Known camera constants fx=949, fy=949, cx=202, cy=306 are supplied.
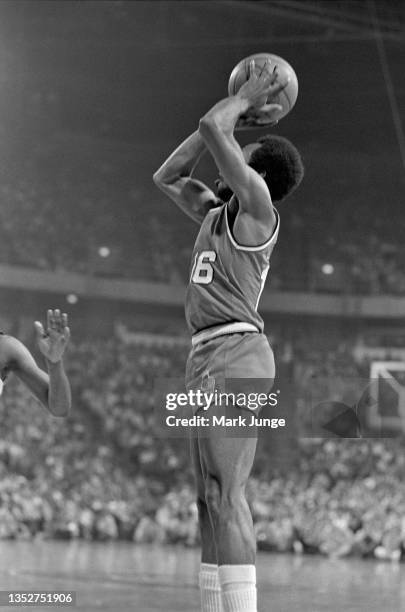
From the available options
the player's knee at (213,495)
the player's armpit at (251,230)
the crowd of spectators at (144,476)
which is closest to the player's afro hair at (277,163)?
the player's armpit at (251,230)

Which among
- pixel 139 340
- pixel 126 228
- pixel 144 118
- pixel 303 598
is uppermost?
pixel 144 118

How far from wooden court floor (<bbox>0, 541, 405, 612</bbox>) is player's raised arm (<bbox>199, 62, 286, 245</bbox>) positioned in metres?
2.63

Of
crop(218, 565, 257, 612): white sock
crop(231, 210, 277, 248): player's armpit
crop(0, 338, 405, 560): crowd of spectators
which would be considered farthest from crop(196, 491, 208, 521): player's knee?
crop(0, 338, 405, 560): crowd of spectators

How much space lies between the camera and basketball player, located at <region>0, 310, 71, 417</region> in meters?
3.51

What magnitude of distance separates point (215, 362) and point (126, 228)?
711 inches

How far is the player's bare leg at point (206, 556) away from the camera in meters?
3.43

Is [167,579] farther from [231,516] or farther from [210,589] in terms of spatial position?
[231,516]

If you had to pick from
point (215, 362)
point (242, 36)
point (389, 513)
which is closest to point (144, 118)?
point (242, 36)

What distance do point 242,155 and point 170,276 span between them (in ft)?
57.9

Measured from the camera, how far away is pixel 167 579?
7.83 m

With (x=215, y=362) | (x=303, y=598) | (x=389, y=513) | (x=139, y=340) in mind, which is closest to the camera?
(x=215, y=362)

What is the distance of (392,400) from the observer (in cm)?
1739

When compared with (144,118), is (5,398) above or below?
below

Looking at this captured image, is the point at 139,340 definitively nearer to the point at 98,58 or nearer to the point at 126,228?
the point at 126,228
